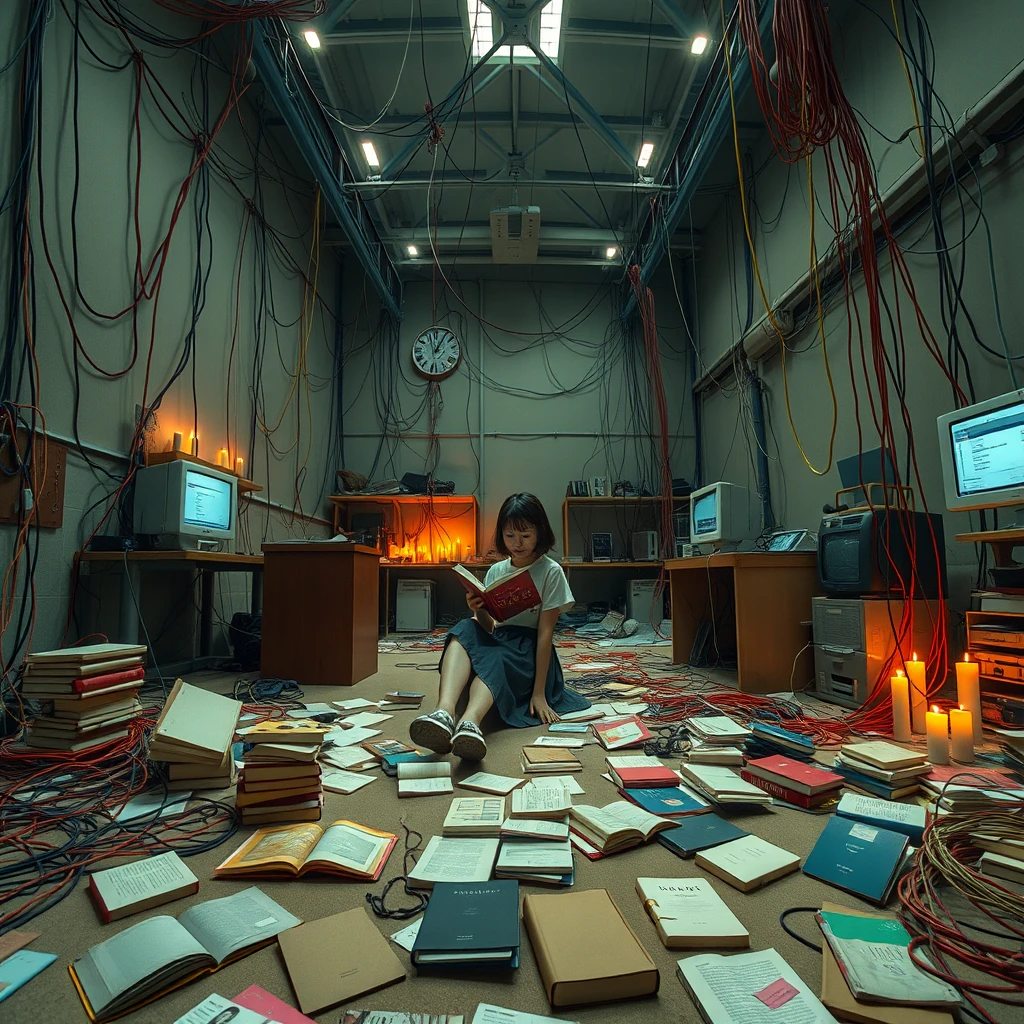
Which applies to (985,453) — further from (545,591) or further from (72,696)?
(72,696)

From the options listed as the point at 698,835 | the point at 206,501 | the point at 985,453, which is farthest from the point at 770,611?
the point at 206,501

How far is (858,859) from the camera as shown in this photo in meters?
1.05

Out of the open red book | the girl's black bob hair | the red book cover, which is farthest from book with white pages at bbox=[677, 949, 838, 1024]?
the red book cover

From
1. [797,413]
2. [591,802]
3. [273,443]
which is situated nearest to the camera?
[591,802]

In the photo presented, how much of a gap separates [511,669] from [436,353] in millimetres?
4498

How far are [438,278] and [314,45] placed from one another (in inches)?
108

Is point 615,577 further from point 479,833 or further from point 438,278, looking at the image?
point 479,833

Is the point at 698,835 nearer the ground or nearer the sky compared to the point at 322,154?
nearer the ground

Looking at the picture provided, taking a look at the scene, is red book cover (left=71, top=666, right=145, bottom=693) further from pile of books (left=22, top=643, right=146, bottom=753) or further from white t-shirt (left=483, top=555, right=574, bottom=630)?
white t-shirt (left=483, top=555, right=574, bottom=630)

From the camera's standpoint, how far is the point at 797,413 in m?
3.91

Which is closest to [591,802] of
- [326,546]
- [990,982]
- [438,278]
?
[990,982]

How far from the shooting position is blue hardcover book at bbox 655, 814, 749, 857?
1127 millimetres

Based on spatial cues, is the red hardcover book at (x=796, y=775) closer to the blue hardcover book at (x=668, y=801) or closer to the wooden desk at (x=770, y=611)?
the blue hardcover book at (x=668, y=801)

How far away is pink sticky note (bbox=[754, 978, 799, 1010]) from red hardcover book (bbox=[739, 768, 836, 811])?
0.70 meters
